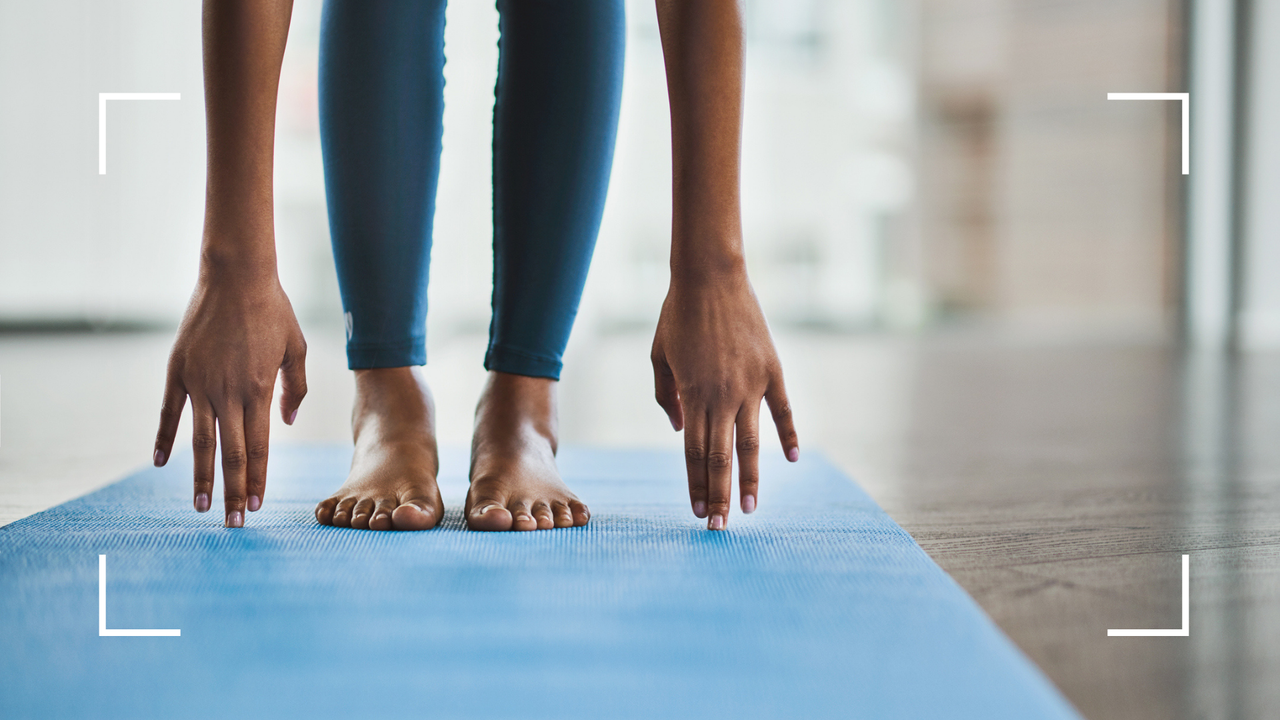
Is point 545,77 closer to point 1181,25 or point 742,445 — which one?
point 742,445

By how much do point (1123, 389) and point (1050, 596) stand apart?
2.27 m

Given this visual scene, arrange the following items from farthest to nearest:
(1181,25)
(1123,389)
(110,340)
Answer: (1181,25) < (110,340) < (1123,389)

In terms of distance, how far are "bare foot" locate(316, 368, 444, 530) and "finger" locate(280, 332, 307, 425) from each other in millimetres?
93

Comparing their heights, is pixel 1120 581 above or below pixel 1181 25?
below

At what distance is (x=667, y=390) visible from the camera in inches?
33.5

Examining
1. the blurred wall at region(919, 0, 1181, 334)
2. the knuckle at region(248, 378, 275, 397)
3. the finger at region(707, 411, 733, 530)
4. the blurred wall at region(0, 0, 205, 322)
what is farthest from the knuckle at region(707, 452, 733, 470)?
the blurred wall at region(919, 0, 1181, 334)

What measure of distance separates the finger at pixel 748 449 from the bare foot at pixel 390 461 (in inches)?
10.7

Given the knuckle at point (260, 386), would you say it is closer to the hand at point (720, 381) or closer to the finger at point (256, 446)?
the finger at point (256, 446)

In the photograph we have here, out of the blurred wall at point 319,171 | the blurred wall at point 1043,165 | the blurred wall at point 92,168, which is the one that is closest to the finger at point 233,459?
the blurred wall at point 319,171

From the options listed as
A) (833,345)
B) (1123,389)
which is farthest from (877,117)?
(1123,389)

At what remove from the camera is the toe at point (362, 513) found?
85cm

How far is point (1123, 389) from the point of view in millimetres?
2715

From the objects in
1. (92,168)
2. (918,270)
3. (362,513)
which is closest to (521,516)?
(362,513)

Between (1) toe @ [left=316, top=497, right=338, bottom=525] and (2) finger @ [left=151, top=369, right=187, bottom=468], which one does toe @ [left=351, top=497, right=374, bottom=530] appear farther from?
(2) finger @ [left=151, top=369, right=187, bottom=468]
